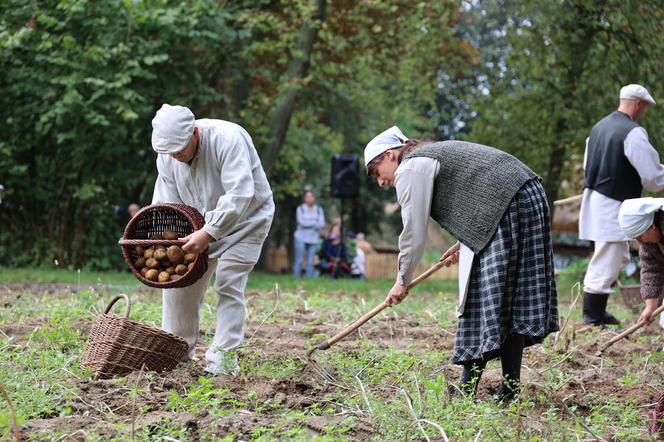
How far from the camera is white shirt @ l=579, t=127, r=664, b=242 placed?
8.05m

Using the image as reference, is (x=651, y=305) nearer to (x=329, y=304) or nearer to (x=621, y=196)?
(x=621, y=196)

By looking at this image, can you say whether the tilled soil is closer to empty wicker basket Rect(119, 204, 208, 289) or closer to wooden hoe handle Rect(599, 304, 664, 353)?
wooden hoe handle Rect(599, 304, 664, 353)

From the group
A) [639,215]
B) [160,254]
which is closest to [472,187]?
[639,215]

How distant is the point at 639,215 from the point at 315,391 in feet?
6.77

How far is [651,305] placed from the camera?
256 inches

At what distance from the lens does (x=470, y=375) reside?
212 inches

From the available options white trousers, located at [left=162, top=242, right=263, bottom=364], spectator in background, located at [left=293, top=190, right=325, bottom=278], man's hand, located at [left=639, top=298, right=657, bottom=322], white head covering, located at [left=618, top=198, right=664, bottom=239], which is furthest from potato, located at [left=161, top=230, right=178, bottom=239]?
spectator in background, located at [left=293, top=190, right=325, bottom=278]

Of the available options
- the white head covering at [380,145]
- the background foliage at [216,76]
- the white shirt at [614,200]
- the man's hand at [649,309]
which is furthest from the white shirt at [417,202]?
the background foliage at [216,76]

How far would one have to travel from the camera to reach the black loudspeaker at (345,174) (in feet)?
68.1

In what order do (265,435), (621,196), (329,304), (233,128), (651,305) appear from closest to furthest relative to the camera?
(265,435)
(233,128)
(651,305)
(621,196)
(329,304)

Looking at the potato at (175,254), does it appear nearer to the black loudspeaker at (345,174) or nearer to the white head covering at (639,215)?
the white head covering at (639,215)

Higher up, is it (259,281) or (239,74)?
(239,74)

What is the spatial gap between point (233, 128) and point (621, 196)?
3804 millimetres

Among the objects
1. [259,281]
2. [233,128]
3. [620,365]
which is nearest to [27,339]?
[233,128]
